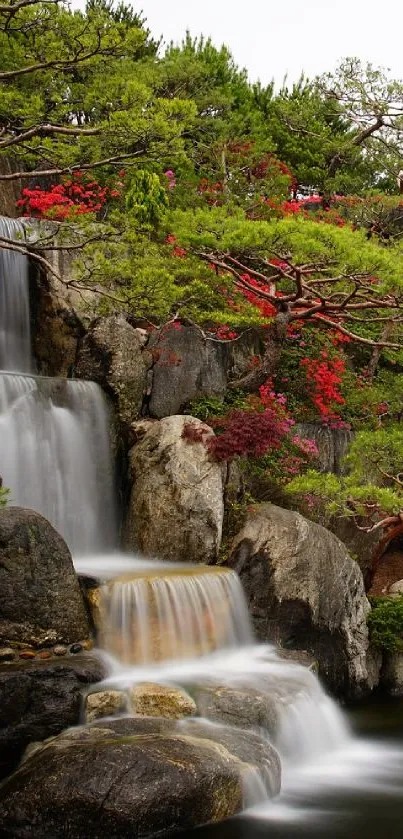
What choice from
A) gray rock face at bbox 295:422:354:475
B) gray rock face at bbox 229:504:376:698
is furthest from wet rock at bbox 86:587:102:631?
gray rock face at bbox 295:422:354:475

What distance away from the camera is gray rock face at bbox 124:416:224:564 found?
34.5 feet

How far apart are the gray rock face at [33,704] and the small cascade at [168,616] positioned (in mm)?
1115

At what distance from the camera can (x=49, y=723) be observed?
275 inches

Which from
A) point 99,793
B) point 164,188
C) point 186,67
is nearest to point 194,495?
point 99,793

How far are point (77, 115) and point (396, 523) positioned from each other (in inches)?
561

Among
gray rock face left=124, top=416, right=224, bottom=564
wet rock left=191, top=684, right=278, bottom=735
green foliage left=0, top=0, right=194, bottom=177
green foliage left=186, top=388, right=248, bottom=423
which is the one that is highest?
green foliage left=0, top=0, right=194, bottom=177

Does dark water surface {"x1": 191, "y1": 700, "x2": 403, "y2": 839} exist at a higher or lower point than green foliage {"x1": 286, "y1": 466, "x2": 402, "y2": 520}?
lower

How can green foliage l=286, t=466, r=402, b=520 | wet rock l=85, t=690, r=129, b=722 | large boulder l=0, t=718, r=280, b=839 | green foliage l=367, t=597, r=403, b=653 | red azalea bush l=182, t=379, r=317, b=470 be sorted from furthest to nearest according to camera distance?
1. red azalea bush l=182, t=379, r=317, b=470
2. green foliage l=367, t=597, r=403, b=653
3. green foliage l=286, t=466, r=402, b=520
4. wet rock l=85, t=690, r=129, b=722
5. large boulder l=0, t=718, r=280, b=839

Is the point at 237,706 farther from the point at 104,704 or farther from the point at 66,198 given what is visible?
the point at 66,198

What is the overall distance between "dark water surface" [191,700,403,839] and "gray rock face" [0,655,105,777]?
1683mm

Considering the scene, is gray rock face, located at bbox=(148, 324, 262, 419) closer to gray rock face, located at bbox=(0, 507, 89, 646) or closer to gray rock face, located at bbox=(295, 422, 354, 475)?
gray rock face, located at bbox=(295, 422, 354, 475)

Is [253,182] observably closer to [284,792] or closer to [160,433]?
[160,433]

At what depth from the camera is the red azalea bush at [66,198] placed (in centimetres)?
1401

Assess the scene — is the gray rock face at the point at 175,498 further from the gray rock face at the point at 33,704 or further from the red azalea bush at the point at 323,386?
the red azalea bush at the point at 323,386
